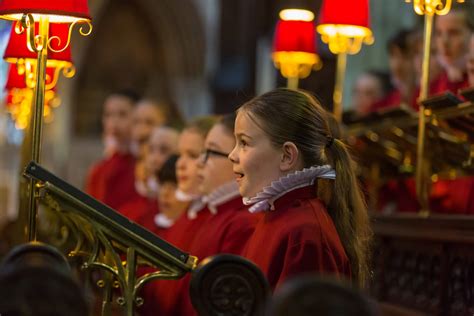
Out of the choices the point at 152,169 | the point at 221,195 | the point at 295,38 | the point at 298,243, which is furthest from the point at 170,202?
the point at 298,243

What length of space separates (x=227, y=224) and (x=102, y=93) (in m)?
12.7

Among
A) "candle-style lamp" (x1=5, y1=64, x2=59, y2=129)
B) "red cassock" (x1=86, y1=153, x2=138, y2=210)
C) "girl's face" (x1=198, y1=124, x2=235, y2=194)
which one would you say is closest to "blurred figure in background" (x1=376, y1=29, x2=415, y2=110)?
"red cassock" (x1=86, y1=153, x2=138, y2=210)

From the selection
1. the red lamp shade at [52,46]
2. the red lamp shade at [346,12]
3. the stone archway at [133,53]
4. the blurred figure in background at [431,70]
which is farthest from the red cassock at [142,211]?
the stone archway at [133,53]

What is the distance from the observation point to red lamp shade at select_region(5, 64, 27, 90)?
5469 millimetres

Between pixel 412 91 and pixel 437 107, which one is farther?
pixel 412 91

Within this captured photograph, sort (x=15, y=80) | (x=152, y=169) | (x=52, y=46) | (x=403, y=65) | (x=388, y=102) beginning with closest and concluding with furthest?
(x=52, y=46) → (x=15, y=80) → (x=152, y=169) → (x=403, y=65) → (x=388, y=102)

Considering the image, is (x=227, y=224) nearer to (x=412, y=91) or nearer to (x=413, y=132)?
(x=413, y=132)

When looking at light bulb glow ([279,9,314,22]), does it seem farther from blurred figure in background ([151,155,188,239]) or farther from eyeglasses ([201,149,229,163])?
eyeglasses ([201,149,229,163])

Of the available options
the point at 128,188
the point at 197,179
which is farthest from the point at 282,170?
the point at 128,188

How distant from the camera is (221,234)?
423 cm

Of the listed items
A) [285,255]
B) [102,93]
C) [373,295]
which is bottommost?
[102,93]

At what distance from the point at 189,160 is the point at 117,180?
3.03 meters

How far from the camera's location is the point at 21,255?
2.31m

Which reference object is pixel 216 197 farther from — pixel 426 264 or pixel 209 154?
pixel 426 264
